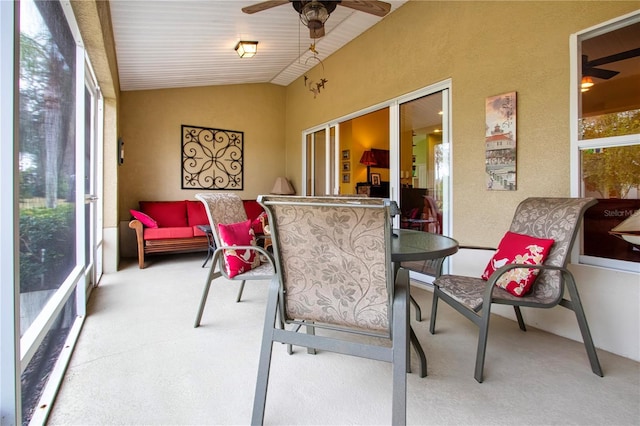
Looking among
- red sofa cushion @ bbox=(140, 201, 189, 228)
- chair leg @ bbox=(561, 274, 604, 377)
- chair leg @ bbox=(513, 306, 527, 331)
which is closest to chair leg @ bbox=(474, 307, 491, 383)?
chair leg @ bbox=(561, 274, 604, 377)

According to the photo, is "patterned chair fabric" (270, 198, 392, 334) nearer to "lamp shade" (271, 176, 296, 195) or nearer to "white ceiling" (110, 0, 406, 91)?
"white ceiling" (110, 0, 406, 91)

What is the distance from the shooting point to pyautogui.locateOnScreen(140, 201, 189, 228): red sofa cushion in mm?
4936

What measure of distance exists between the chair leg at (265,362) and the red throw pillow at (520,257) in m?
1.47

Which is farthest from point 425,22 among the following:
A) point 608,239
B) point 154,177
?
point 154,177

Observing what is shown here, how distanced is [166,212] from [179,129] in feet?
4.86

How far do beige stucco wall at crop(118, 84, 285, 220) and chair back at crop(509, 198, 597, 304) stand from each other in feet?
16.3

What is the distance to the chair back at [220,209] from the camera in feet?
8.29

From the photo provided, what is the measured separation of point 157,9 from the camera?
297cm

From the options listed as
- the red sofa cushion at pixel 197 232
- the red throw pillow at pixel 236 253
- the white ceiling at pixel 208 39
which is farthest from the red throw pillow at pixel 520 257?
the red sofa cushion at pixel 197 232

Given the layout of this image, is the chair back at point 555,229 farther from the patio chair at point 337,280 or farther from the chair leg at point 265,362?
the chair leg at point 265,362

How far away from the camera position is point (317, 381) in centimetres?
168

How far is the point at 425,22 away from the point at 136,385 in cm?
393

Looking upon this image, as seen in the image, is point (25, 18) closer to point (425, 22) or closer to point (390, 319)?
point (390, 319)

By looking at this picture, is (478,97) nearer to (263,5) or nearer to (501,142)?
(501,142)
